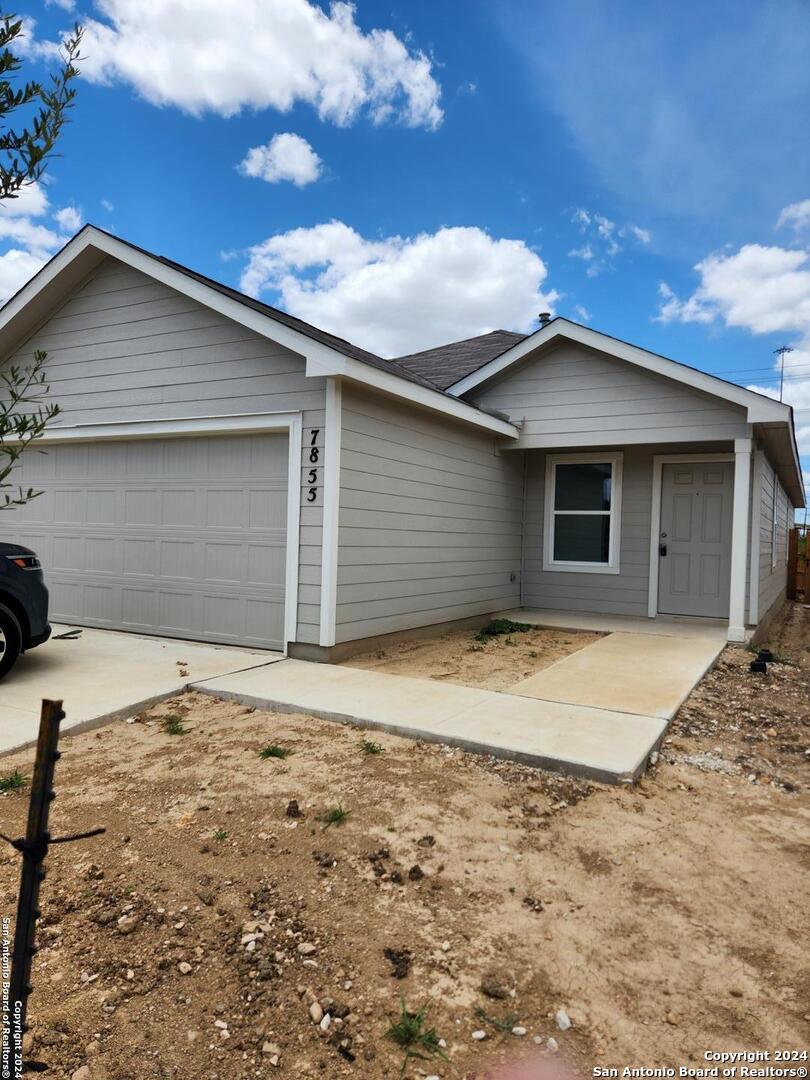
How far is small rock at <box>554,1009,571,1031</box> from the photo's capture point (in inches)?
74.4

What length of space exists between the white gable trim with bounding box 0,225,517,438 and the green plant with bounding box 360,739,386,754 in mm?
3198

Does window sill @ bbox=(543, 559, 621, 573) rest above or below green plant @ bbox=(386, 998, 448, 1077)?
above

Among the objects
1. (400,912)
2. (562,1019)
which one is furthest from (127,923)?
(562,1019)

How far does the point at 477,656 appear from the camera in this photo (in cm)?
698

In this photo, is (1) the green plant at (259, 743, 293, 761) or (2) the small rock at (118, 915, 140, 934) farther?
(1) the green plant at (259, 743, 293, 761)

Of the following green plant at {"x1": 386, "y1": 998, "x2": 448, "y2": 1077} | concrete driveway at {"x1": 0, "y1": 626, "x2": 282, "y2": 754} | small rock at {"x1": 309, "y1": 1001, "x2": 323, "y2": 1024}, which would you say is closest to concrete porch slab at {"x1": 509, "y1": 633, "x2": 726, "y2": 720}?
concrete driveway at {"x1": 0, "y1": 626, "x2": 282, "y2": 754}

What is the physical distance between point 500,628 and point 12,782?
616cm

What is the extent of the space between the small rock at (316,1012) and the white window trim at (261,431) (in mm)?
4505

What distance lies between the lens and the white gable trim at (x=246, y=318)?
586cm

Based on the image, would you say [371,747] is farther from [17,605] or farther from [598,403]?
[598,403]

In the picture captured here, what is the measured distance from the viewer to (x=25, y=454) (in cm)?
841

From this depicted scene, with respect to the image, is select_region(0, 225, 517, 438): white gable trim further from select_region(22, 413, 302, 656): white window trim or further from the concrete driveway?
the concrete driveway

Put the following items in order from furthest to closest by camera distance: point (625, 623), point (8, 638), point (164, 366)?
point (625, 623), point (164, 366), point (8, 638)

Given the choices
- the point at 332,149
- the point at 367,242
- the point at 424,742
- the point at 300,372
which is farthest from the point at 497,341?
the point at 424,742
